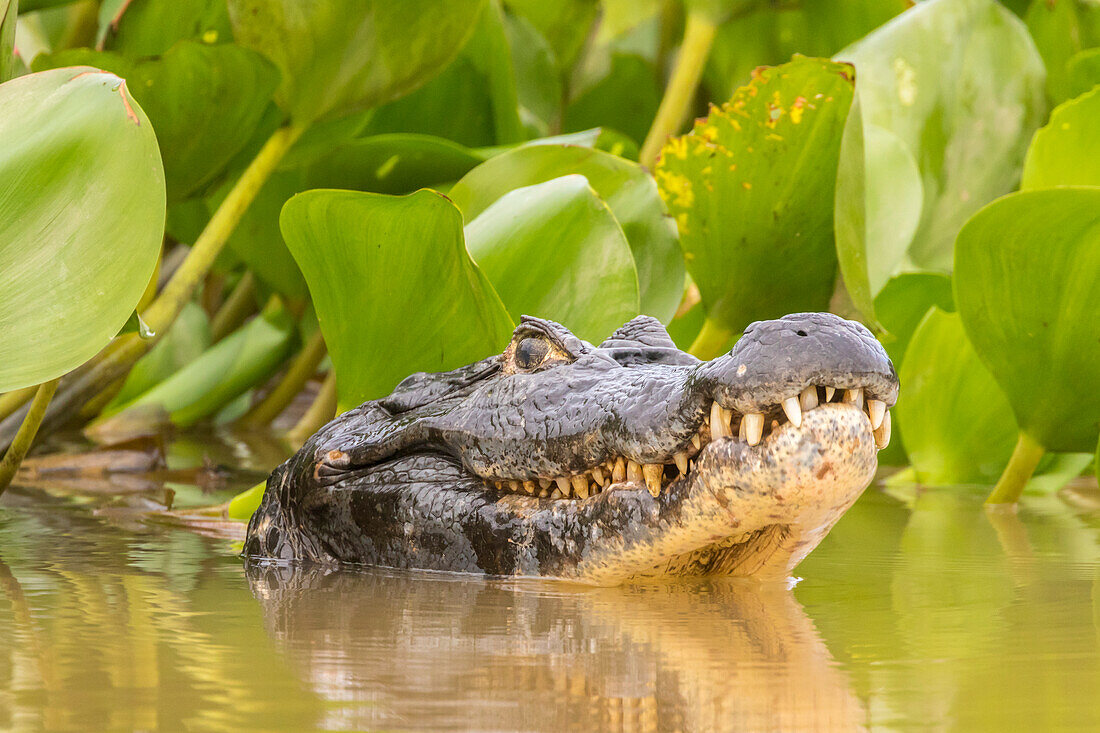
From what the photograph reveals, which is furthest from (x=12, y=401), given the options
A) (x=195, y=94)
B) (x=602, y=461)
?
(x=602, y=461)

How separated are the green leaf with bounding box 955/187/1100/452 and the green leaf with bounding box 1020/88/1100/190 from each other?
2.17ft

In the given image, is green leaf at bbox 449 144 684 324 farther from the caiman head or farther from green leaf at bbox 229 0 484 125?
the caiman head

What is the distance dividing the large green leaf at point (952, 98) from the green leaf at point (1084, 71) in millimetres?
113

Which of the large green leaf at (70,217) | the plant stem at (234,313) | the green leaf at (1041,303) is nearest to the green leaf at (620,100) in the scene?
the plant stem at (234,313)

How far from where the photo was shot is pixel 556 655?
57.4 inches

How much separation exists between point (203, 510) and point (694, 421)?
1656mm

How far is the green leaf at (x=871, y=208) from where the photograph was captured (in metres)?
2.69

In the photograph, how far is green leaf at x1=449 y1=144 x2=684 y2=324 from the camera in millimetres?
2895

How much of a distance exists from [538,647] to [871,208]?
2026 millimetres

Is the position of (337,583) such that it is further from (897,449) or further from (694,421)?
(897,449)

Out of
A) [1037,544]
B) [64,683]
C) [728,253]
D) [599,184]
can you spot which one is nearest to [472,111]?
[599,184]

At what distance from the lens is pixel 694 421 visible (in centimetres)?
165

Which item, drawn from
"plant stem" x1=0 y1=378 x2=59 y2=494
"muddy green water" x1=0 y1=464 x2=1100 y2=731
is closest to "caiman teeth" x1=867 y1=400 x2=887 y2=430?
"muddy green water" x1=0 y1=464 x2=1100 y2=731

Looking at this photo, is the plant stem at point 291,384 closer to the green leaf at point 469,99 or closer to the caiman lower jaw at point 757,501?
the green leaf at point 469,99
